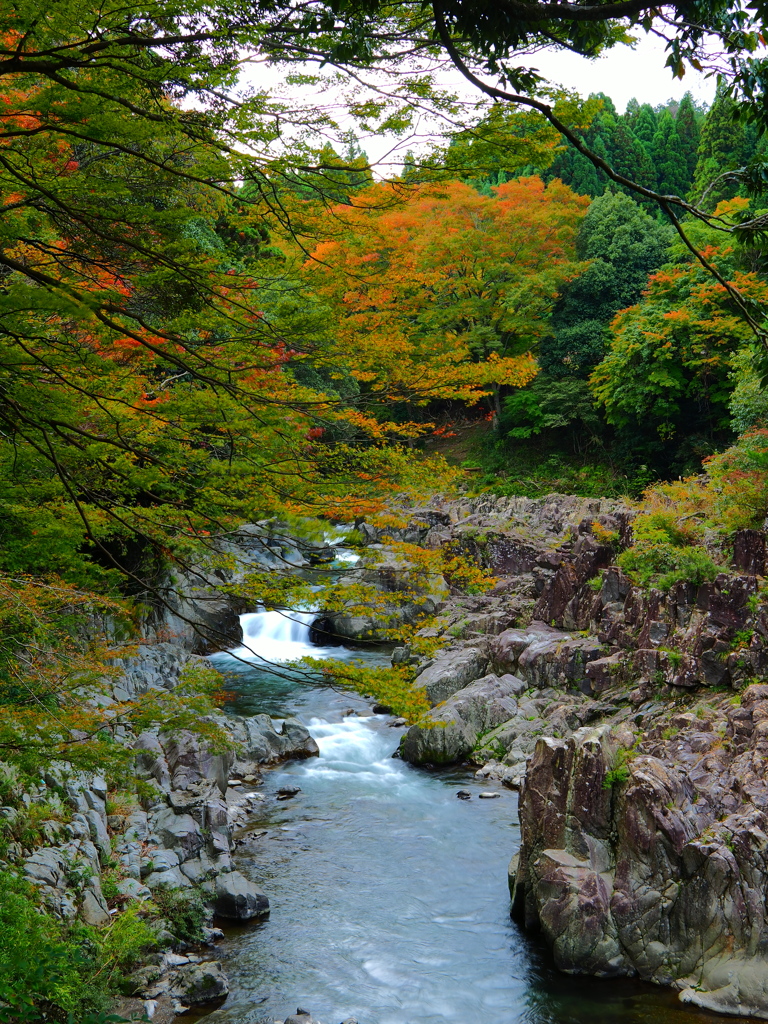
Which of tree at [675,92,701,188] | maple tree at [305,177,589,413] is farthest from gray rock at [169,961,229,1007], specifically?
tree at [675,92,701,188]

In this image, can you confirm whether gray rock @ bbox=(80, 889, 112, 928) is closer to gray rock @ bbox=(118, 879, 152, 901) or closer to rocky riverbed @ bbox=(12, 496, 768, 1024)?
rocky riverbed @ bbox=(12, 496, 768, 1024)

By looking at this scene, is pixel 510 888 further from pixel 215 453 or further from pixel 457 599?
pixel 457 599

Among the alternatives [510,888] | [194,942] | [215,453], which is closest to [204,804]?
[194,942]

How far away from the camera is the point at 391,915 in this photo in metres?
9.16

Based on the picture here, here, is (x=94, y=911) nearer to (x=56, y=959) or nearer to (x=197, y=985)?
(x=197, y=985)

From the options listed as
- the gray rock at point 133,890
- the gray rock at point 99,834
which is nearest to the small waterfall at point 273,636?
the gray rock at point 99,834

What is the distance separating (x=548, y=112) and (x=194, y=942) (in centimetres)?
893

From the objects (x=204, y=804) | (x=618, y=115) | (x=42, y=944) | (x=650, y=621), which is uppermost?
(x=618, y=115)

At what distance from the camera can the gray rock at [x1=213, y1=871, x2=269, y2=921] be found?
8.89 m

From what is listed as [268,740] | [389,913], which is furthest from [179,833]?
[268,740]

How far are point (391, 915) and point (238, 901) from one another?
1908 mm

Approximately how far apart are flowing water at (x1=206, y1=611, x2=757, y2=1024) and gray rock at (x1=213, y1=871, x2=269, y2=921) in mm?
181

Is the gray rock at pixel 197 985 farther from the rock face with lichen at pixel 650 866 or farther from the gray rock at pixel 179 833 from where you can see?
the rock face with lichen at pixel 650 866

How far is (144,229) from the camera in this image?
5039 millimetres
